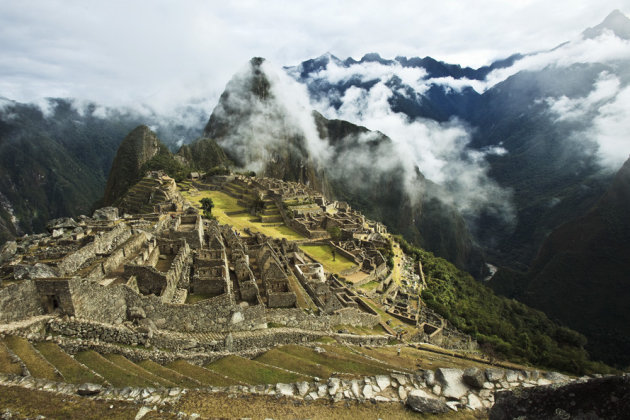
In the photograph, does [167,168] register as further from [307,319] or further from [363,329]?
[307,319]

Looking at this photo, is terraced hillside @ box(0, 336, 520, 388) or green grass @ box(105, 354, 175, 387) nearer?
terraced hillside @ box(0, 336, 520, 388)

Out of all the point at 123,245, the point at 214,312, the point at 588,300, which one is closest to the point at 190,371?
the point at 214,312

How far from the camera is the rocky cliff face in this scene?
10411 cm

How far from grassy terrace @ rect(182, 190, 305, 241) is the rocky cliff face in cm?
4605

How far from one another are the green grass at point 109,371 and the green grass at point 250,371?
9.12ft

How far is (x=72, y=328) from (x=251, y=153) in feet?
549

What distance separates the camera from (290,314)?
17.2 metres

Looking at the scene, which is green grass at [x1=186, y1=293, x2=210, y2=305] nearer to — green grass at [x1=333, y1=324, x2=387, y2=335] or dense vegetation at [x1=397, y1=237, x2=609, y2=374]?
green grass at [x1=333, y1=324, x2=387, y2=335]

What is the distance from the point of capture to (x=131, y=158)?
4471 inches

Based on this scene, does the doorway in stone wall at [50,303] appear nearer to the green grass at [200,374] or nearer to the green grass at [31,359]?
the green grass at [31,359]

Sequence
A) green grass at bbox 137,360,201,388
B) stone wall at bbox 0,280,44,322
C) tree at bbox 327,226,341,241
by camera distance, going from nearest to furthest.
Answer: green grass at bbox 137,360,201,388
stone wall at bbox 0,280,44,322
tree at bbox 327,226,341,241

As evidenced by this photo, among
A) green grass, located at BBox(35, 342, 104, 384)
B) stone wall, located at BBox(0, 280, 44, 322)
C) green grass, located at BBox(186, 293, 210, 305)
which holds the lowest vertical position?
green grass, located at BBox(186, 293, 210, 305)

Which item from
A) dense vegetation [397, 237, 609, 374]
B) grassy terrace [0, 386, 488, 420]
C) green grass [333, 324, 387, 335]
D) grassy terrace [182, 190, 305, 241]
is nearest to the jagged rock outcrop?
grassy terrace [182, 190, 305, 241]

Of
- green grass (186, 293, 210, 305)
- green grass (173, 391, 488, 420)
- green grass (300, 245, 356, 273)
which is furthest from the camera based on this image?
green grass (300, 245, 356, 273)
